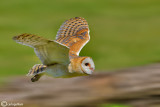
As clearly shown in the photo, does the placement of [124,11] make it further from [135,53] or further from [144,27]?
[135,53]

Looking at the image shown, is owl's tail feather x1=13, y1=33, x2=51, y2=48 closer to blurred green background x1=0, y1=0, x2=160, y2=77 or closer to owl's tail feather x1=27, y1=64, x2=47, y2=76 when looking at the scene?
owl's tail feather x1=27, y1=64, x2=47, y2=76

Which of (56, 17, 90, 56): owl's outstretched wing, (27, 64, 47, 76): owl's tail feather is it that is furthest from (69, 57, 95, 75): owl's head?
(56, 17, 90, 56): owl's outstretched wing

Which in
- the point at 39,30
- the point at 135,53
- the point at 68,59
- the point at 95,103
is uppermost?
the point at 39,30

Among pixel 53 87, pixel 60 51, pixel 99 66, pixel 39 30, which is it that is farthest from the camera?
Result: pixel 39 30

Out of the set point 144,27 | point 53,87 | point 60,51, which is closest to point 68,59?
point 60,51

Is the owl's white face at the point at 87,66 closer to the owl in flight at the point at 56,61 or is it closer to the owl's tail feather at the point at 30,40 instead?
the owl in flight at the point at 56,61

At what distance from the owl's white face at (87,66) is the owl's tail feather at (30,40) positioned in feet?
0.57

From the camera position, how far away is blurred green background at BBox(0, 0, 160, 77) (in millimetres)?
5395

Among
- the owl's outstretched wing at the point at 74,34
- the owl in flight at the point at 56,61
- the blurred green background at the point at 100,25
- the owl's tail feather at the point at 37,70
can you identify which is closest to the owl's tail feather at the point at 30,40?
the owl in flight at the point at 56,61

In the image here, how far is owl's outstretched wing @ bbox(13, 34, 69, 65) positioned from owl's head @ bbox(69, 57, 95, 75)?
39mm

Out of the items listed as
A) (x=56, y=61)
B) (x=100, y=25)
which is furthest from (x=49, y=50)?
(x=100, y=25)

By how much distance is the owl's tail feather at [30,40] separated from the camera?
1.59 m

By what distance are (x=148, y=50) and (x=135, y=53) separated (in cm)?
27

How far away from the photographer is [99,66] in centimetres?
464
